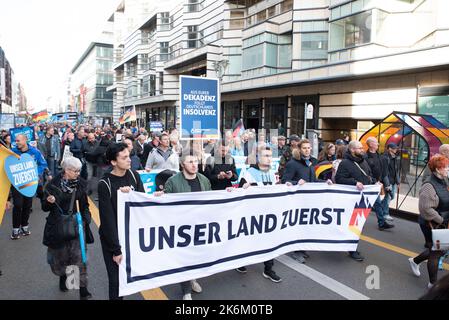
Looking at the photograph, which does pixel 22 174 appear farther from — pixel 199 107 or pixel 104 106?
pixel 104 106

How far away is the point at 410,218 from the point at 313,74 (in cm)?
1446

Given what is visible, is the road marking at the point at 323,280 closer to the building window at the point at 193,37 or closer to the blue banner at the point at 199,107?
the blue banner at the point at 199,107

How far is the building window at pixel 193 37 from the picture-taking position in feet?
127

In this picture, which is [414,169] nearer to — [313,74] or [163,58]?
[313,74]

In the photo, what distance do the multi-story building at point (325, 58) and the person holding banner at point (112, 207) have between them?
48.8ft

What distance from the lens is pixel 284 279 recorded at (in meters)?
4.38

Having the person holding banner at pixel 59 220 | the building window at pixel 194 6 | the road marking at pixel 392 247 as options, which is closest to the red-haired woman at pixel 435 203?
the road marking at pixel 392 247

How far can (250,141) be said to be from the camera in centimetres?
1113

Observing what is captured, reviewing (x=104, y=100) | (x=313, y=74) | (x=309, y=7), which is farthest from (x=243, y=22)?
(x=104, y=100)

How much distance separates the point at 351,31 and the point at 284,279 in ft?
58.5

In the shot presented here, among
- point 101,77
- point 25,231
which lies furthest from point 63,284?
point 101,77

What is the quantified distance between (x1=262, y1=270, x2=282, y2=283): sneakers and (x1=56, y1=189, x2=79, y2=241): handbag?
242 cm

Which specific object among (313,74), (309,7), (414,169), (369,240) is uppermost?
(309,7)

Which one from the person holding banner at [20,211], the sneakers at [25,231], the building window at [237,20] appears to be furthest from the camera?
the building window at [237,20]
